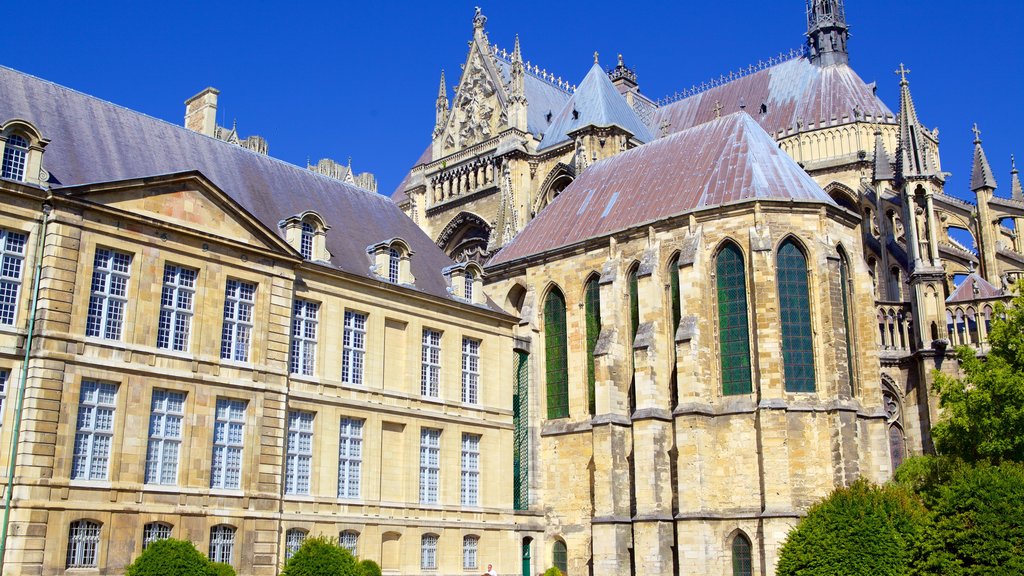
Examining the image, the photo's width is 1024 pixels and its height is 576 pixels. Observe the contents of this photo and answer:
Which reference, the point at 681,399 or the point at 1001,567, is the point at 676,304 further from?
the point at 1001,567

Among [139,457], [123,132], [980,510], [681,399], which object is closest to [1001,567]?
[980,510]

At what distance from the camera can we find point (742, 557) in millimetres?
28266

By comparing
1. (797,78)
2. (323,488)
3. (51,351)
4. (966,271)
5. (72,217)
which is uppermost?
(797,78)

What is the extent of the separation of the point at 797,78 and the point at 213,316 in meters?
36.7

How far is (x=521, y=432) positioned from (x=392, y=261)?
8714 millimetres

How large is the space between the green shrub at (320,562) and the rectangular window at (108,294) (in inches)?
255

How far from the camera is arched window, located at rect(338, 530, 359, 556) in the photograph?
84.5 feet

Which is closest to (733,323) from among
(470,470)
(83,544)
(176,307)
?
(470,470)

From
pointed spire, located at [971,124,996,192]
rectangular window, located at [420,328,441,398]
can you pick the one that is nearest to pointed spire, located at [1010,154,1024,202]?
pointed spire, located at [971,124,996,192]

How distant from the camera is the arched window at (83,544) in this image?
66.4 feet

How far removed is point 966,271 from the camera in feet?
121

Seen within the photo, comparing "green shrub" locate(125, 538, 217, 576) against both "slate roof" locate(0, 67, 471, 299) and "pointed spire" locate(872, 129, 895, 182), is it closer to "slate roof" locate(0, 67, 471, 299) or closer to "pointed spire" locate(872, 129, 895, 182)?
"slate roof" locate(0, 67, 471, 299)

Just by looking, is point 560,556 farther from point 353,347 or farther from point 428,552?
point 353,347

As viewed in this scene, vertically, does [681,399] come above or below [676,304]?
below
